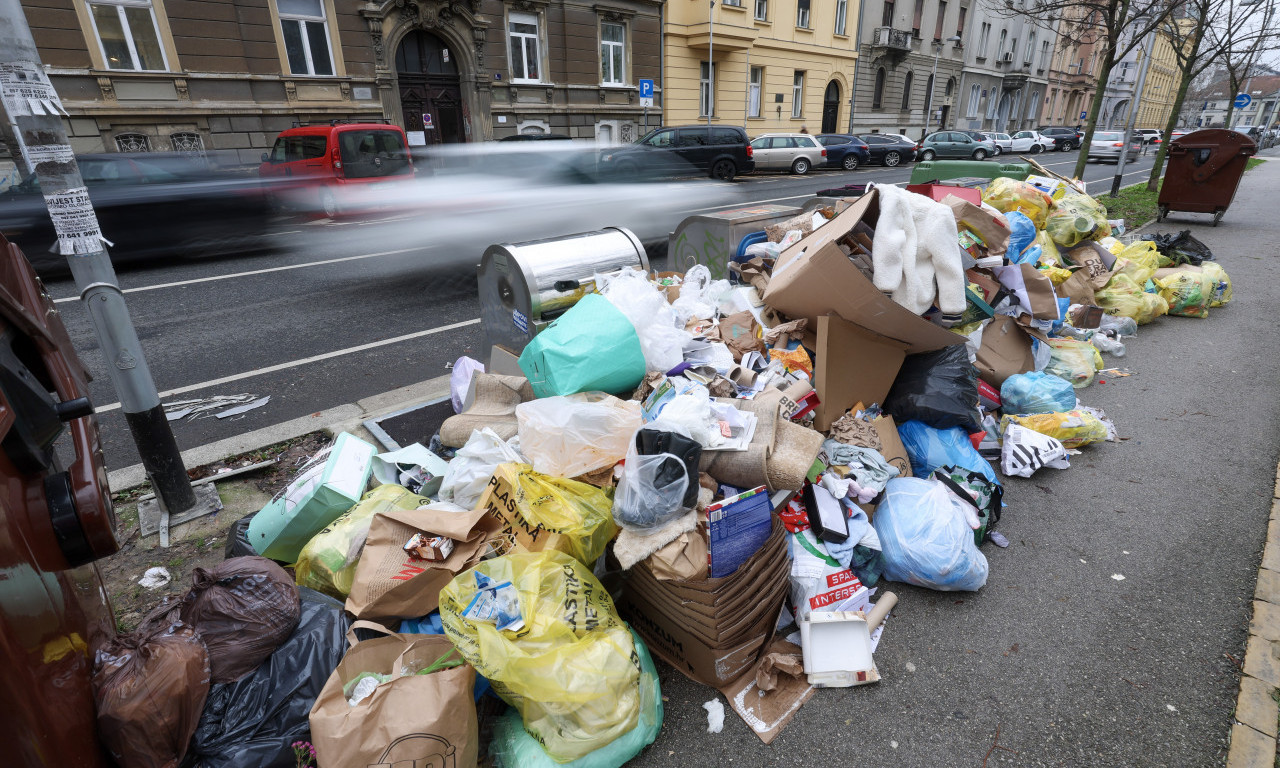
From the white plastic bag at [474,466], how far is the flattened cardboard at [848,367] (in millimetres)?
1508

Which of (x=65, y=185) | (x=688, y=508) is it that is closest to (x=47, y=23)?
(x=65, y=185)

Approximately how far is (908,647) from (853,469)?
2.51 feet

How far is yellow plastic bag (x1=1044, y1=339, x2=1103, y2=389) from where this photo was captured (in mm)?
4449

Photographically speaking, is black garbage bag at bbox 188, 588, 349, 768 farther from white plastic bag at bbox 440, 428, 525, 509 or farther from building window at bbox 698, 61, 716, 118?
building window at bbox 698, 61, 716, 118

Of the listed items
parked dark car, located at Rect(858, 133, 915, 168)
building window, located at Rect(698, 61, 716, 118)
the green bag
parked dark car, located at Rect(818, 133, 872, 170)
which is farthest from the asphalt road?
building window, located at Rect(698, 61, 716, 118)

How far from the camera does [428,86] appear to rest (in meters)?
18.3

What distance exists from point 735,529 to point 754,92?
92.6 ft

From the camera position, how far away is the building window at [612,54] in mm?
21406

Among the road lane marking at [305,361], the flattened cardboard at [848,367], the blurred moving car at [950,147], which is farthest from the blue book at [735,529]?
the blurred moving car at [950,147]

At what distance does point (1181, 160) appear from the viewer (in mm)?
9766

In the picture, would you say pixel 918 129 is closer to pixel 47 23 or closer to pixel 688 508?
pixel 47 23

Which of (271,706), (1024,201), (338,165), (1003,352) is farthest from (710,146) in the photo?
(271,706)

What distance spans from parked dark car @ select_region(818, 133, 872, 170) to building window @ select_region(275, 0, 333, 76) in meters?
15.3

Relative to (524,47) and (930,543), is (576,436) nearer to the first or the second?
(930,543)
